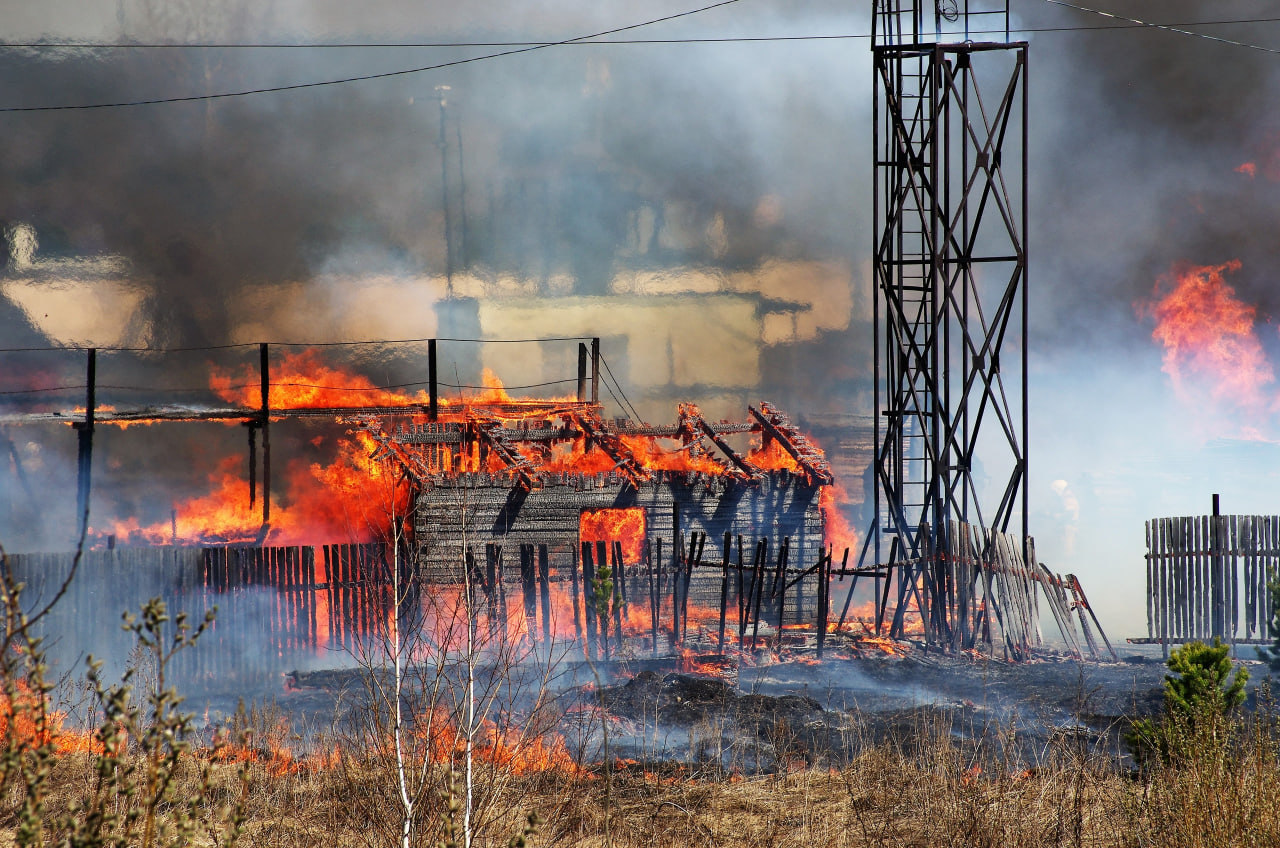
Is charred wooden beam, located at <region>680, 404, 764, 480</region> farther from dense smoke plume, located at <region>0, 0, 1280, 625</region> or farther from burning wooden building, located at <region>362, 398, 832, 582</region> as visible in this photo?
dense smoke plume, located at <region>0, 0, 1280, 625</region>

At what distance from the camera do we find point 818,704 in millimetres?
11953

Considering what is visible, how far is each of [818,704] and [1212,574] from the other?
23.0 ft

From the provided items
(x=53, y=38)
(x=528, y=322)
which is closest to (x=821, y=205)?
(x=528, y=322)

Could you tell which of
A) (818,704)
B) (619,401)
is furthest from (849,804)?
(619,401)

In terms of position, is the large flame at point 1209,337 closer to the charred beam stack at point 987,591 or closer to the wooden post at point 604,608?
the charred beam stack at point 987,591

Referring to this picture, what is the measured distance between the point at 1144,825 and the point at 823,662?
25.8 feet

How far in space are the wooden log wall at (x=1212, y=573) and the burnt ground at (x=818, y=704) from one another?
587 millimetres

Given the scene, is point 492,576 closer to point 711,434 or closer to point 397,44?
point 711,434

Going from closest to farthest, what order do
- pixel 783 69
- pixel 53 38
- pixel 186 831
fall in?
pixel 186 831
pixel 53 38
pixel 783 69

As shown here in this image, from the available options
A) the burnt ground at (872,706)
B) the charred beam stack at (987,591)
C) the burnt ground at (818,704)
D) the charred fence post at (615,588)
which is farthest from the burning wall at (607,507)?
the burnt ground at (872,706)

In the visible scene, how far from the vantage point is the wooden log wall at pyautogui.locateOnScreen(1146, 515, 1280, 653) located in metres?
14.6

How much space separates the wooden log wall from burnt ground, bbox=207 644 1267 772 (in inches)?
23.1

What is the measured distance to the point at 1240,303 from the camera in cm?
2923

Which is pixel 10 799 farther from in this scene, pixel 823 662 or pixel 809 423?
pixel 809 423
